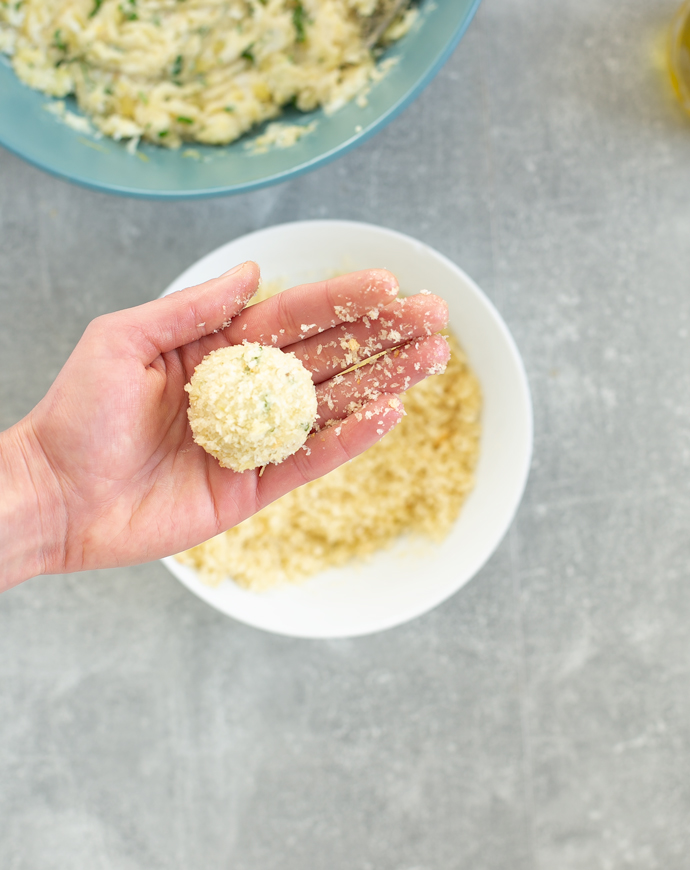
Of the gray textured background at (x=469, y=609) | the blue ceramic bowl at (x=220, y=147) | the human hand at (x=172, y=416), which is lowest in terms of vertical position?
the gray textured background at (x=469, y=609)

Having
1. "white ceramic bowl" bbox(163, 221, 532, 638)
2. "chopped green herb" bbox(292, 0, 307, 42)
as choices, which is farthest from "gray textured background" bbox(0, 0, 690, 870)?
"chopped green herb" bbox(292, 0, 307, 42)

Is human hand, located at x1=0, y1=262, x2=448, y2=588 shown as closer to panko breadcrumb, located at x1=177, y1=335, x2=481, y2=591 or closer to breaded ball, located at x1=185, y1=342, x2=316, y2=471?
breaded ball, located at x1=185, y1=342, x2=316, y2=471

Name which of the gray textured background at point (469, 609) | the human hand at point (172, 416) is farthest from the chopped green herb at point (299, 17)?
the human hand at point (172, 416)

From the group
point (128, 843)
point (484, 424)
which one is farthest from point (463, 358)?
point (128, 843)

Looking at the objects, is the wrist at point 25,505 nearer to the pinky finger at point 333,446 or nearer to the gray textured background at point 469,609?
the pinky finger at point 333,446

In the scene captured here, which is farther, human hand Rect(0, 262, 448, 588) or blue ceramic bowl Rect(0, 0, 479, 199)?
blue ceramic bowl Rect(0, 0, 479, 199)
